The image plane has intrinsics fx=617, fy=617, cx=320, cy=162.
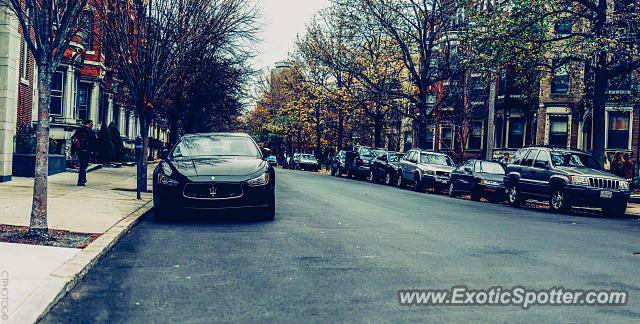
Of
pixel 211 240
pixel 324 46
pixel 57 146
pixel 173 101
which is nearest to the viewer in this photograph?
pixel 211 240

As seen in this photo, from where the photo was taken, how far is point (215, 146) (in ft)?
39.4

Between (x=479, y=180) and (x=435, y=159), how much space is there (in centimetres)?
506

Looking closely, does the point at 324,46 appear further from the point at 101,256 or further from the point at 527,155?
the point at 101,256

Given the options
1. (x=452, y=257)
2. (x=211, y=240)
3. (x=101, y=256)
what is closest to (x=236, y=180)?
(x=211, y=240)

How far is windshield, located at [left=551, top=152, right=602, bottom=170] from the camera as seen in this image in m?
17.5

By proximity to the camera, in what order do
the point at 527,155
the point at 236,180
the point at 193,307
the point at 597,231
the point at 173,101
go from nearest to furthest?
1. the point at 193,307
2. the point at 236,180
3. the point at 597,231
4. the point at 527,155
5. the point at 173,101

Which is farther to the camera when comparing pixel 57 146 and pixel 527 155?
pixel 57 146

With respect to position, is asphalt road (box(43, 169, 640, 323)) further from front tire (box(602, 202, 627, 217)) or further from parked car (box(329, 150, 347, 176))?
parked car (box(329, 150, 347, 176))

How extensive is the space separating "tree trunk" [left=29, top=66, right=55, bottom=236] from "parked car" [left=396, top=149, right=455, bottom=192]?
18361mm

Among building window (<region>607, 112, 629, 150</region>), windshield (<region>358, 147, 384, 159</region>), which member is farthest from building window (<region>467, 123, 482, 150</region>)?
Answer: windshield (<region>358, 147, 384, 159</region>)

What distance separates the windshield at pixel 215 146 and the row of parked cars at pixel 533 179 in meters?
9.28

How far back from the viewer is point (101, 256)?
7121 mm

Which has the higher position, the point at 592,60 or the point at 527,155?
the point at 592,60

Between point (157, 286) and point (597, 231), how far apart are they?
348 inches
